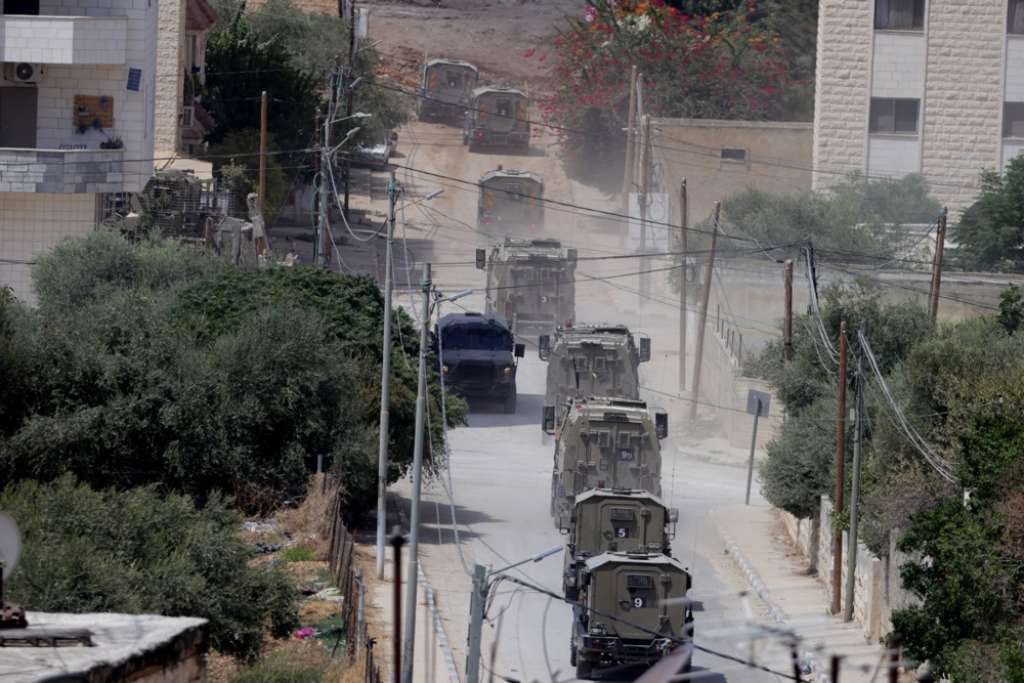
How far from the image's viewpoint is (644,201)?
58.9m

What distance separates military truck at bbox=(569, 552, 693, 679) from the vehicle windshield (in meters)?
17.8

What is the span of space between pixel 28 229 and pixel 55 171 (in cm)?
190

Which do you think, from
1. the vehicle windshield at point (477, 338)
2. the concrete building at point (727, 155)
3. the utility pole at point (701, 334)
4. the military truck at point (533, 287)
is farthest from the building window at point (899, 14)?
the vehicle windshield at point (477, 338)

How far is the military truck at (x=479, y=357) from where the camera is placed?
142 feet

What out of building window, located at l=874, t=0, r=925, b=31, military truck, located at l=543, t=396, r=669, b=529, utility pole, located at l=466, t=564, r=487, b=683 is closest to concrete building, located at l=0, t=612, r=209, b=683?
utility pole, located at l=466, t=564, r=487, b=683

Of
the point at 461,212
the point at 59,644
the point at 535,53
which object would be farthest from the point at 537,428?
the point at 535,53

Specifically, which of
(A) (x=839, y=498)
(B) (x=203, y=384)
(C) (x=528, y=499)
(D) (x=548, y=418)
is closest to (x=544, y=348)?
(C) (x=528, y=499)

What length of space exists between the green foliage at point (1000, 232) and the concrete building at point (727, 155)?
11.6m

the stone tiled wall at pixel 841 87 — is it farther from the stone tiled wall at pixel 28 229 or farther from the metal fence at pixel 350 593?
the metal fence at pixel 350 593

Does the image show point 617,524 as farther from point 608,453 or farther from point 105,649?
point 105,649

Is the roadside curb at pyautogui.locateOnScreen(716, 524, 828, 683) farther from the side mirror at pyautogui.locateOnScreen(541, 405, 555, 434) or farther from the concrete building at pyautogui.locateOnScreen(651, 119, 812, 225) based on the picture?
the concrete building at pyautogui.locateOnScreen(651, 119, 812, 225)

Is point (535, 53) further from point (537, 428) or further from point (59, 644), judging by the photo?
point (59, 644)

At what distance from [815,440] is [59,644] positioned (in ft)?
76.9

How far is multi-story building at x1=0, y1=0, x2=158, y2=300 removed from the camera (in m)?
41.7
